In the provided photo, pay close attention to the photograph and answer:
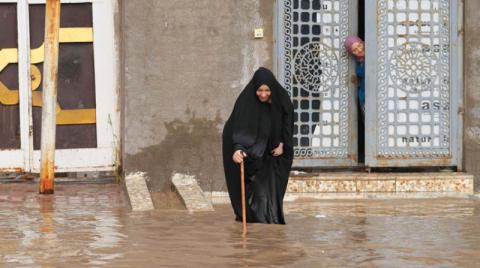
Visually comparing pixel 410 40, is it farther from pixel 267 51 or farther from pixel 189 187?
pixel 189 187

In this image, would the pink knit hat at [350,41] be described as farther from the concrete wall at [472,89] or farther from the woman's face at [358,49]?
the concrete wall at [472,89]

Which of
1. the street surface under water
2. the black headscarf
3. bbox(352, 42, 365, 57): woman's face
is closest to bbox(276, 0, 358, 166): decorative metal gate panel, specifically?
bbox(352, 42, 365, 57): woman's face

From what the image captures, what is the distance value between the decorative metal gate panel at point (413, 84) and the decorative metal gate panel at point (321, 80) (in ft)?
0.80

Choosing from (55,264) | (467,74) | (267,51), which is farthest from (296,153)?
(55,264)

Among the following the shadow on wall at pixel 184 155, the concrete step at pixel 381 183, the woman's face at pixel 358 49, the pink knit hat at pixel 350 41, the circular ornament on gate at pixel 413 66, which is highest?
the pink knit hat at pixel 350 41

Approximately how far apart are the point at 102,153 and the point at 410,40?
3.39 meters

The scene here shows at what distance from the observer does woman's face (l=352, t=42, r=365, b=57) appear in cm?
1227

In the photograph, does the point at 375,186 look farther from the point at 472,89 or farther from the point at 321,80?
the point at 472,89

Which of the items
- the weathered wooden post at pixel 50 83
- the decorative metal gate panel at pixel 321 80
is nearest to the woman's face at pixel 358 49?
the decorative metal gate panel at pixel 321 80

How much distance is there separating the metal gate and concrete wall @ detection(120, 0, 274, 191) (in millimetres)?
716

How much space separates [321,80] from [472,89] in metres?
1.54

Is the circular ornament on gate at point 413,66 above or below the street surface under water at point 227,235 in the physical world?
above

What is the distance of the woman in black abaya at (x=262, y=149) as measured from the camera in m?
10.0

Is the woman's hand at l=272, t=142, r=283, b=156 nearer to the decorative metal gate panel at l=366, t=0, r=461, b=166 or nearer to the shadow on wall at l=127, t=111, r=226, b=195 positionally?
the shadow on wall at l=127, t=111, r=226, b=195
